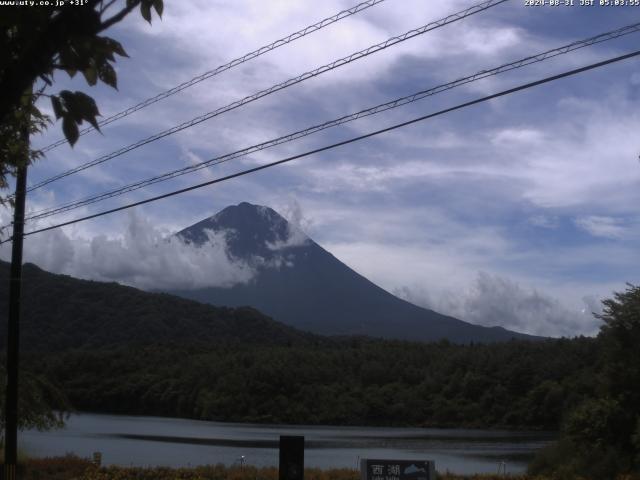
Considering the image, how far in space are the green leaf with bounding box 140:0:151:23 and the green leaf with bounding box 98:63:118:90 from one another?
0.25 metres

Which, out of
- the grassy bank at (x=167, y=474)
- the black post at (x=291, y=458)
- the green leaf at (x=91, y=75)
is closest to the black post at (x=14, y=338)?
the grassy bank at (x=167, y=474)

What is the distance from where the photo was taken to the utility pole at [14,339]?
16.6 metres

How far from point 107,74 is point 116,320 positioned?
4039 inches

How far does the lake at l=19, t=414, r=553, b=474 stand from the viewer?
35.7m

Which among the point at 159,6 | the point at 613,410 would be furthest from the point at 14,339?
the point at 613,410

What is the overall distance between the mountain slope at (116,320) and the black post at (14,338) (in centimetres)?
3653

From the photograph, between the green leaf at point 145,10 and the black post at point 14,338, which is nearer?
the green leaf at point 145,10

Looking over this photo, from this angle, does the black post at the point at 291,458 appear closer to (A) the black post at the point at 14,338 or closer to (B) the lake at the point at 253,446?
(A) the black post at the point at 14,338

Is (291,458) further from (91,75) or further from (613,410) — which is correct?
(613,410)

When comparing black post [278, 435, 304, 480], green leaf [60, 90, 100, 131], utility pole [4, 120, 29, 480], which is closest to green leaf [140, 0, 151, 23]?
green leaf [60, 90, 100, 131]

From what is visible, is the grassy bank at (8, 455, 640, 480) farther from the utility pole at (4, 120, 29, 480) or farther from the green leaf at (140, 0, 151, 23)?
the green leaf at (140, 0, 151, 23)

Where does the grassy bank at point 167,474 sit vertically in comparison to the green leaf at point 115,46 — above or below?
below

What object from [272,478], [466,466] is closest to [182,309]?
[466,466]

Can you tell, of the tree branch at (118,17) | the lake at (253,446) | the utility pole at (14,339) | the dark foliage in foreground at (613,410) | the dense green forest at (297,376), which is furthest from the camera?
the dense green forest at (297,376)
